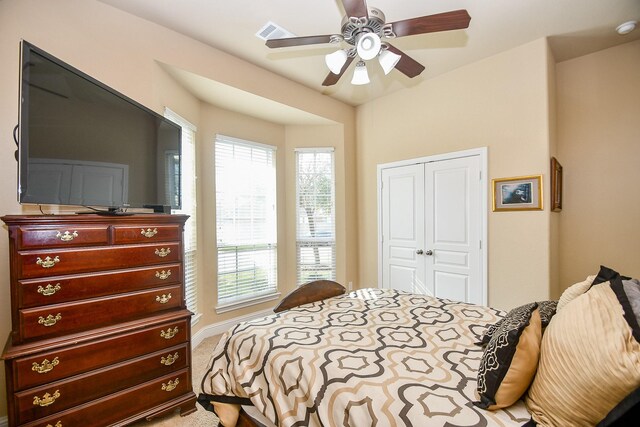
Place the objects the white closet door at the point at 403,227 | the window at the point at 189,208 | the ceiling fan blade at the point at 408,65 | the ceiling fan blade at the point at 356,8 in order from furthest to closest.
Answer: the white closet door at the point at 403,227 → the window at the point at 189,208 → the ceiling fan blade at the point at 408,65 → the ceiling fan blade at the point at 356,8

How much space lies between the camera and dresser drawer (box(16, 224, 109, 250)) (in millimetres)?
1459

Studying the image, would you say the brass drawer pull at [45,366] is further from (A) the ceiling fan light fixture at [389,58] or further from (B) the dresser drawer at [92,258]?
(A) the ceiling fan light fixture at [389,58]

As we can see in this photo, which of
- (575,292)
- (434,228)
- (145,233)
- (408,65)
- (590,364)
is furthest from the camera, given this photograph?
(434,228)

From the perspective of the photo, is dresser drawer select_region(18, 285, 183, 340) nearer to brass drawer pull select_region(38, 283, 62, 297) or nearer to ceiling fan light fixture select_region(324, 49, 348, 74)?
brass drawer pull select_region(38, 283, 62, 297)

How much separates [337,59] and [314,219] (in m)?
2.43

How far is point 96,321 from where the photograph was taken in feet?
5.54

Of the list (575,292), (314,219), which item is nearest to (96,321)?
(575,292)

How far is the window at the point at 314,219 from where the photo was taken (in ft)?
13.7

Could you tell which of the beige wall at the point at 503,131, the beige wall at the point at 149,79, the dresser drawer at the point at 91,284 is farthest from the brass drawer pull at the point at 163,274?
the beige wall at the point at 503,131

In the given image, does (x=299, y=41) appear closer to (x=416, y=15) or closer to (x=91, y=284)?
(x=416, y=15)

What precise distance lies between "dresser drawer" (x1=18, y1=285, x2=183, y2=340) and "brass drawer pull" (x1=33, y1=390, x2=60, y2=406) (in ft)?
1.00

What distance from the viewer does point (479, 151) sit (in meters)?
3.17

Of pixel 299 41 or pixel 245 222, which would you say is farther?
pixel 245 222

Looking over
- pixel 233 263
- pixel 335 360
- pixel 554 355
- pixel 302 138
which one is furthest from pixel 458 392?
pixel 302 138
